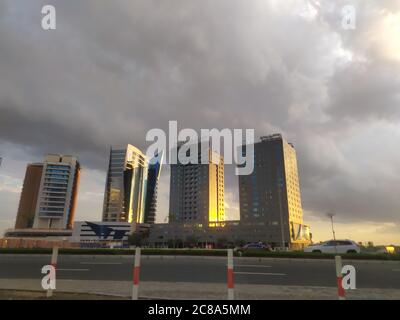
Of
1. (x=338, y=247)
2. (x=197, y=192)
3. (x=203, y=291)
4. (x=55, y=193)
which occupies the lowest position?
(x=203, y=291)

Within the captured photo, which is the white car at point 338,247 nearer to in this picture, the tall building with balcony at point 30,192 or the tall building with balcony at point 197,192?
the tall building with balcony at point 197,192

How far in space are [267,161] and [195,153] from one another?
56.4 m

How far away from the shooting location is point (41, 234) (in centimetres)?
12762

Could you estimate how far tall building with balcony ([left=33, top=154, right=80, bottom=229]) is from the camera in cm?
13671

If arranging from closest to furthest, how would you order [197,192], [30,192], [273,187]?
[273,187] < [30,192] < [197,192]

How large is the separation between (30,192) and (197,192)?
10198 centimetres

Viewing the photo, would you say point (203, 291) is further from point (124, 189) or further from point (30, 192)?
point (30, 192)

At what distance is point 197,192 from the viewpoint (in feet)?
553

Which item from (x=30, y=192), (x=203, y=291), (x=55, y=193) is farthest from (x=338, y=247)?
(x=30, y=192)

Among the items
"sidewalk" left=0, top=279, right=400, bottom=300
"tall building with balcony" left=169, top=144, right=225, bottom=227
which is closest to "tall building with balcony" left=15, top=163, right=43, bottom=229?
"tall building with balcony" left=169, top=144, right=225, bottom=227

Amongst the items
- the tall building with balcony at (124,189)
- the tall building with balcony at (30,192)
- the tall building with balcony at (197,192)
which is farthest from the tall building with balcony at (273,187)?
the tall building with balcony at (30,192)

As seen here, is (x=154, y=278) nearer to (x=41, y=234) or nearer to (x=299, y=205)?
(x=41, y=234)

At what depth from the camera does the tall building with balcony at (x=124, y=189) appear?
15775 cm
